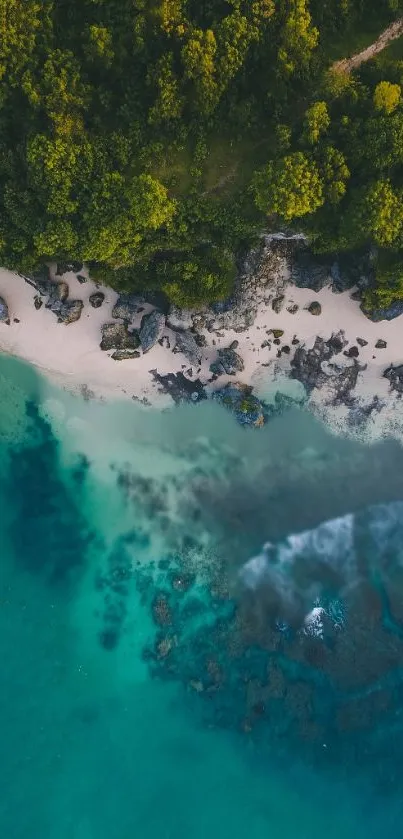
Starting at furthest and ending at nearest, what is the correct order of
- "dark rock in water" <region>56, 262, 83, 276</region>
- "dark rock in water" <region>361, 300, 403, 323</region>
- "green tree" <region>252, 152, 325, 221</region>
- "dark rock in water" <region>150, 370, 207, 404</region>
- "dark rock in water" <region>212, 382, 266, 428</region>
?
"dark rock in water" <region>150, 370, 207, 404</region>
"dark rock in water" <region>212, 382, 266, 428</region>
"dark rock in water" <region>56, 262, 83, 276</region>
"dark rock in water" <region>361, 300, 403, 323</region>
"green tree" <region>252, 152, 325, 221</region>

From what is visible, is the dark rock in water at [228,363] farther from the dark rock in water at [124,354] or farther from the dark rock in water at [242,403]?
the dark rock in water at [124,354]

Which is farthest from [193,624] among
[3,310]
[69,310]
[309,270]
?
[309,270]

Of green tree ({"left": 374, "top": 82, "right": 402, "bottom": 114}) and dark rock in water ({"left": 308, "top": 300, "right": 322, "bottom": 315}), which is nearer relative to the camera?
green tree ({"left": 374, "top": 82, "right": 402, "bottom": 114})

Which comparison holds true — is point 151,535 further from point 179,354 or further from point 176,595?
point 179,354

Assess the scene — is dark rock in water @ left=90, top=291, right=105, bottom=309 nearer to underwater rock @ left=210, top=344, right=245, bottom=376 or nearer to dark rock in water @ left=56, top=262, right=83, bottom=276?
dark rock in water @ left=56, top=262, right=83, bottom=276

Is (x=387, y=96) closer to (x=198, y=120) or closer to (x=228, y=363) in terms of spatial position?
(x=198, y=120)

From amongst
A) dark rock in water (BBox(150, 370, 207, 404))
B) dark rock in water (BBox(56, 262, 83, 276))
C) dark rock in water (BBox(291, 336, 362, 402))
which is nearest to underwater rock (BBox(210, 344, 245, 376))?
dark rock in water (BBox(150, 370, 207, 404))
